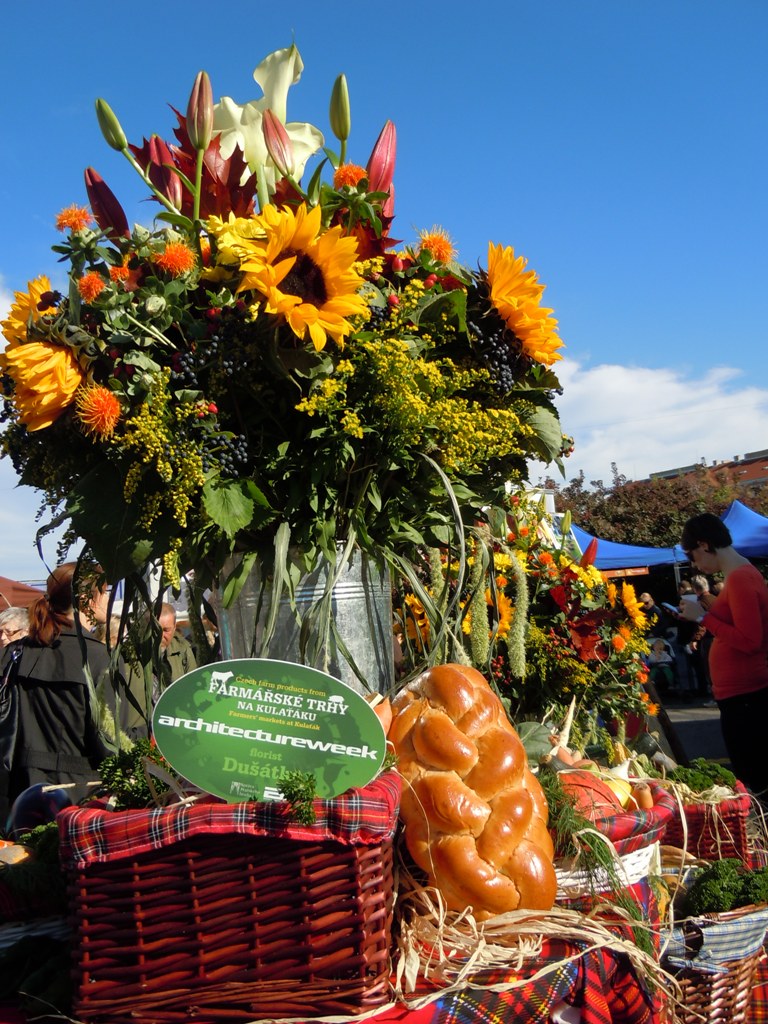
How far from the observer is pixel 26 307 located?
1.19 meters

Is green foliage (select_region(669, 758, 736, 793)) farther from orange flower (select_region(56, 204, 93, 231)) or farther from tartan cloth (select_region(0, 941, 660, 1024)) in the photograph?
orange flower (select_region(56, 204, 93, 231))

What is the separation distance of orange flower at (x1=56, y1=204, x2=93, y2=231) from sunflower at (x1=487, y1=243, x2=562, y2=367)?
0.60 meters

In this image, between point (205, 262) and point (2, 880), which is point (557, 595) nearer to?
point (205, 262)

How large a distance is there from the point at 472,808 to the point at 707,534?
2754 millimetres

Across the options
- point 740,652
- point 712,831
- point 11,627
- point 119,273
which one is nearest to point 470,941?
point 712,831

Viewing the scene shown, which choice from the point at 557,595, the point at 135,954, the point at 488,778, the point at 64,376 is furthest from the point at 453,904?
the point at 557,595

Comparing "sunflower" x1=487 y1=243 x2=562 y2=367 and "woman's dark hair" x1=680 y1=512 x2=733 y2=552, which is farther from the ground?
"sunflower" x1=487 y1=243 x2=562 y2=367

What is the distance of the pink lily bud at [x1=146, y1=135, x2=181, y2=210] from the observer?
1330mm

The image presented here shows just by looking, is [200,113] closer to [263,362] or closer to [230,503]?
[263,362]

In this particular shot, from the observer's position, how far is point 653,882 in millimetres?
1321

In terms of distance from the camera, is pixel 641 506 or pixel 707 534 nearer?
pixel 707 534

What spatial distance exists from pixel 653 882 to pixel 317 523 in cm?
76

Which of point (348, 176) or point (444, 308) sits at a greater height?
point (348, 176)

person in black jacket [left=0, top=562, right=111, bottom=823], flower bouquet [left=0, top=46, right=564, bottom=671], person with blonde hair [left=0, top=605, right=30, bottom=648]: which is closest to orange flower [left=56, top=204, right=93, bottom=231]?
flower bouquet [left=0, top=46, right=564, bottom=671]
